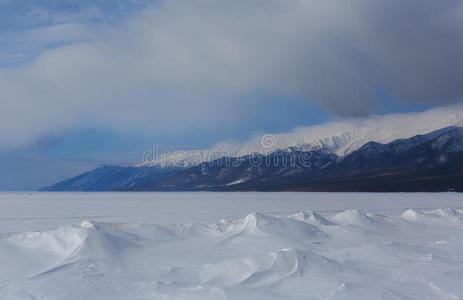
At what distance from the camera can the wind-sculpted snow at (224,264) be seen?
991 centimetres

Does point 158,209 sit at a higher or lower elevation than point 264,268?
higher

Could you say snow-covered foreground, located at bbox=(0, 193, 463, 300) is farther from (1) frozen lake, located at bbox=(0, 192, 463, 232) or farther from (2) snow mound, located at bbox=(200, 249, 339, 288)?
(1) frozen lake, located at bbox=(0, 192, 463, 232)

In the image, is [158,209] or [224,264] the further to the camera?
[158,209]

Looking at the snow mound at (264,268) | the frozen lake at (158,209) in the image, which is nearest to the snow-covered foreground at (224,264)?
the snow mound at (264,268)

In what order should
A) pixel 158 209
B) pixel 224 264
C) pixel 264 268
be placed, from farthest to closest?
pixel 158 209 < pixel 224 264 < pixel 264 268

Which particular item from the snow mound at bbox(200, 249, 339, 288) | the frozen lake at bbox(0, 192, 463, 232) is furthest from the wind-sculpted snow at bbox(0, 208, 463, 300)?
the frozen lake at bbox(0, 192, 463, 232)

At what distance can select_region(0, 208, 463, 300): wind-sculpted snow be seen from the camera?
9.91 metres

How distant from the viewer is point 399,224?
22.0 meters

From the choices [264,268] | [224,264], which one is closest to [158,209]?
[224,264]

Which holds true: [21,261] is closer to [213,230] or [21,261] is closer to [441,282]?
[213,230]

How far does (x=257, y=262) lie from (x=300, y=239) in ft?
19.7

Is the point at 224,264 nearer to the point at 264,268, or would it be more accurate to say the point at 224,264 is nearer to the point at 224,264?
the point at 224,264

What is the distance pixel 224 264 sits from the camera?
11.4m

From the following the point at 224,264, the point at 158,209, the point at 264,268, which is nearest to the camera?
the point at 264,268
